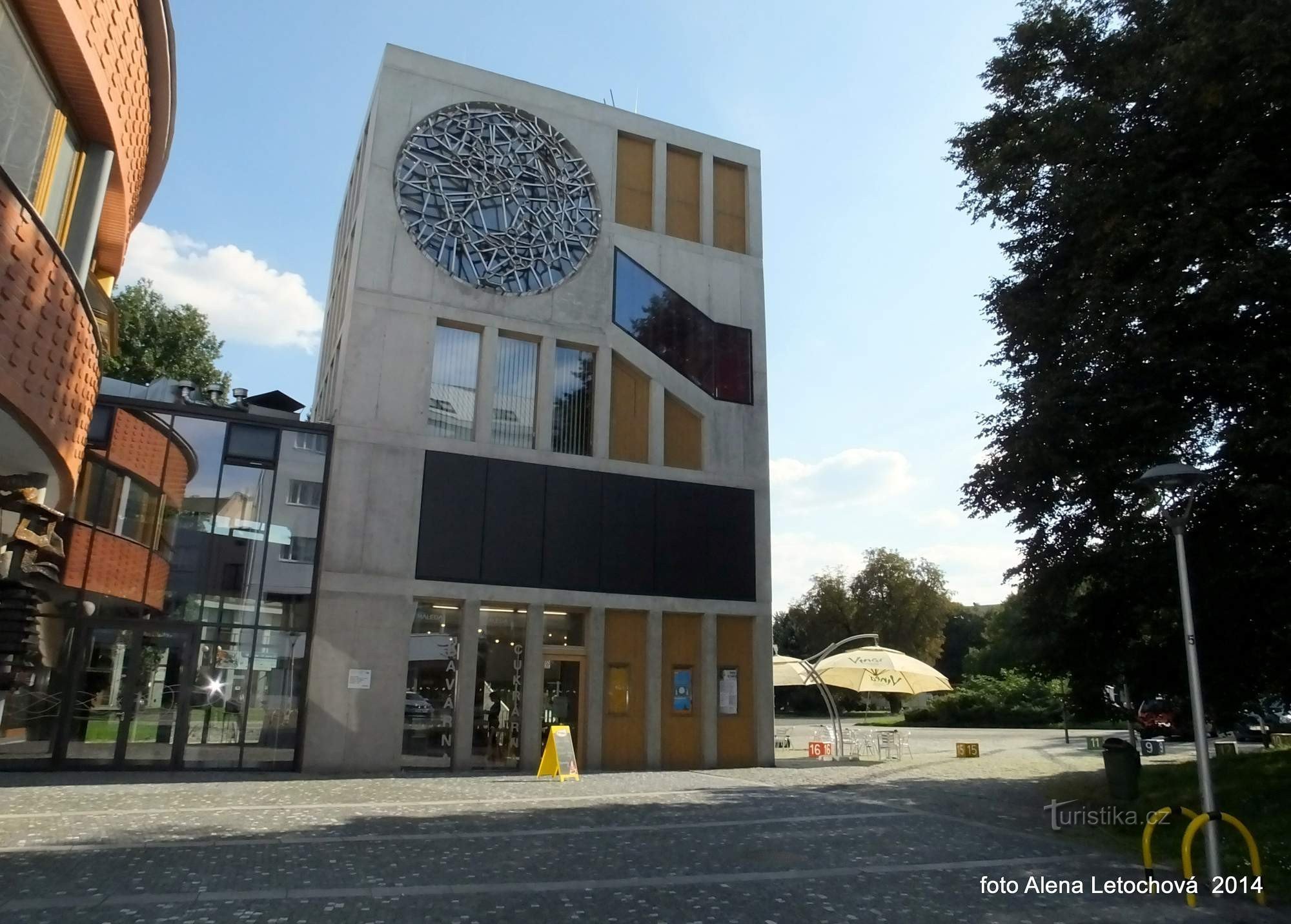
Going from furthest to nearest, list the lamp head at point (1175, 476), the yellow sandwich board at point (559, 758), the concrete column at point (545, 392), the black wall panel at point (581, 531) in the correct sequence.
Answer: the concrete column at point (545, 392)
the black wall panel at point (581, 531)
the yellow sandwich board at point (559, 758)
the lamp head at point (1175, 476)

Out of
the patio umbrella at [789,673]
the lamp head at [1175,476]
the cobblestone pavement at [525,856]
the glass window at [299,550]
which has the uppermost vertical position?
the glass window at [299,550]

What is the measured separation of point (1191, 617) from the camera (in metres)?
9.86

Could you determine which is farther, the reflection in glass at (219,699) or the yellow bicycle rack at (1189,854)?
the reflection in glass at (219,699)

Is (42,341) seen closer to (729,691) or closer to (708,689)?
(708,689)

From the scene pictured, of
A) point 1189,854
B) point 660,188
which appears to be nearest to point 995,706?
point 660,188

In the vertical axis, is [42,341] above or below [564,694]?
above

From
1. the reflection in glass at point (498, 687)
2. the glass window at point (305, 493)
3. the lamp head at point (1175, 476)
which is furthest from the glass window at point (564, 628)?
the lamp head at point (1175, 476)

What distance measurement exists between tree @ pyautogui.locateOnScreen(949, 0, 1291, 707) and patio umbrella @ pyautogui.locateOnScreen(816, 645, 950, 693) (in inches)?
360

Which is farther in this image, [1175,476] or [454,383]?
[454,383]

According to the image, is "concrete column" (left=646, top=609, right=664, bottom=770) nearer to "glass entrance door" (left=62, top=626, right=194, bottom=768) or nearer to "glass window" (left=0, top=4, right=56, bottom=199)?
"glass entrance door" (left=62, top=626, right=194, bottom=768)

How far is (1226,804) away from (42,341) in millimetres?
15375

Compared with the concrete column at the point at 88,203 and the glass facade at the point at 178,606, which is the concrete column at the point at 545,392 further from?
the concrete column at the point at 88,203

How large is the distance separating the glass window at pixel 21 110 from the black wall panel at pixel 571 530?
46.4 feet

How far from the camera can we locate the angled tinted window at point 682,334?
23938 millimetres
